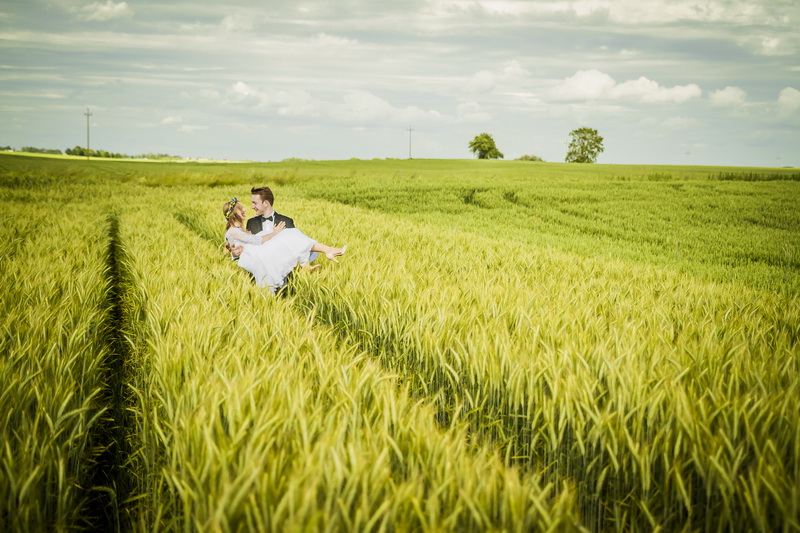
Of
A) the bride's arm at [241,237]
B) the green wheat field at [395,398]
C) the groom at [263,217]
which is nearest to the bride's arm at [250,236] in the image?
the bride's arm at [241,237]

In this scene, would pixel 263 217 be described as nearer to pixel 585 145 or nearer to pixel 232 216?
pixel 232 216

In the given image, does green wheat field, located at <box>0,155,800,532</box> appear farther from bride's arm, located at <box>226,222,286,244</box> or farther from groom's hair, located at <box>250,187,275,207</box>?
groom's hair, located at <box>250,187,275,207</box>

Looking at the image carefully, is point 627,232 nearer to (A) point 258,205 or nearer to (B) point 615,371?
(A) point 258,205

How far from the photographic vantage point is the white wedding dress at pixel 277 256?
5.48 metres

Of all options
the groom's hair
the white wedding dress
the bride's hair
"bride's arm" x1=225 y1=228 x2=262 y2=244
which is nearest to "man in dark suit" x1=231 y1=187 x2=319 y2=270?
the groom's hair

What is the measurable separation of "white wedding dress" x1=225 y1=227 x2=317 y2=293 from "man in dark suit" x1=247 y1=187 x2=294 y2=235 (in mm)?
775

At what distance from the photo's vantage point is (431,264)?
5.86m

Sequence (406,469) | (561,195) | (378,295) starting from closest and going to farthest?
(406,469) < (378,295) < (561,195)

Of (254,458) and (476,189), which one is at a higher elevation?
(476,189)

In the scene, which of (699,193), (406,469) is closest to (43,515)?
(406,469)

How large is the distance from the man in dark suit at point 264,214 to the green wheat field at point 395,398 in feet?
2.18

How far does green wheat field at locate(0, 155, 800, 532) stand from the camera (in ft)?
4.71

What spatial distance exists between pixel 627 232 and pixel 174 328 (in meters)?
14.6

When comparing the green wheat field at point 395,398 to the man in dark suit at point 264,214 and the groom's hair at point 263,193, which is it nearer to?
the man in dark suit at point 264,214
